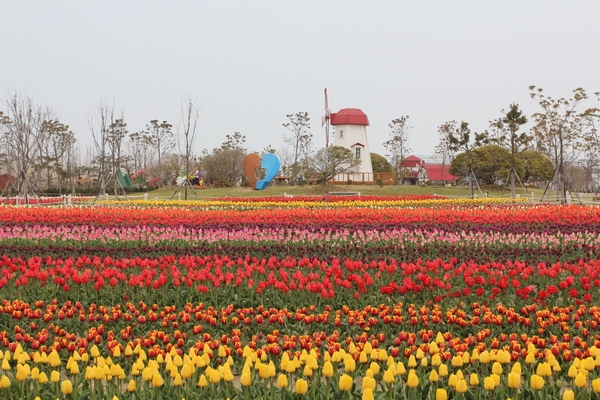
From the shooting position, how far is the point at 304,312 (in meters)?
5.84

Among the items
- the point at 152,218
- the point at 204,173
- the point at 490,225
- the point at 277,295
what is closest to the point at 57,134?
the point at 204,173

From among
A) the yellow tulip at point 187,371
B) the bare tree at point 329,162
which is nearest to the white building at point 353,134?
the bare tree at point 329,162

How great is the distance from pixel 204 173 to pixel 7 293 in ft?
168

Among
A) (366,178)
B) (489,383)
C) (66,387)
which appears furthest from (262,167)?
(489,383)

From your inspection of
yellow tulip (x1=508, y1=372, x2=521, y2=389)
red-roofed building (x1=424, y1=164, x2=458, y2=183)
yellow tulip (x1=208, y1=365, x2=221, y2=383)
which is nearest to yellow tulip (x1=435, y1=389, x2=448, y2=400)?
yellow tulip (x1=508, y1=372, x2=521, y2=389)

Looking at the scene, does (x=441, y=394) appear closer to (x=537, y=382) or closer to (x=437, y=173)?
(x=537, y=382)

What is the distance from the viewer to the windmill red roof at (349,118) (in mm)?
54281

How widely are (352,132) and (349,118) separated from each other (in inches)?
49.3

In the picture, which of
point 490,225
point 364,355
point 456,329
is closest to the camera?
point 364,355

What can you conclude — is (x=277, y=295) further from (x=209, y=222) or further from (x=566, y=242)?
(x=209, y=222)

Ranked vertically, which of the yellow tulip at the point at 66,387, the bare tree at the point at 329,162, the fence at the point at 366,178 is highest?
the bare tree at the point at 329,162

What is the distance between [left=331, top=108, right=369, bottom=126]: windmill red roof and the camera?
5428 cm

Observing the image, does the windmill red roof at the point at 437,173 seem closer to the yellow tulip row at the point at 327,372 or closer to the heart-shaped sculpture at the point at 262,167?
the heart-shaped sculpture at the point at 262,167

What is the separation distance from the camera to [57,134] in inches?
2165
